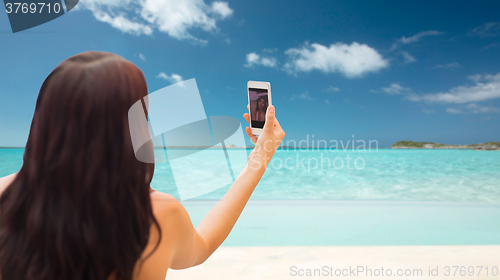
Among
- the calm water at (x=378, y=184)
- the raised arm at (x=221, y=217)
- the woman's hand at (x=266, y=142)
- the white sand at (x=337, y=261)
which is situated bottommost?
the calm water at (x=378, y=184)

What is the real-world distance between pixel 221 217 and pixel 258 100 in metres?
0.61

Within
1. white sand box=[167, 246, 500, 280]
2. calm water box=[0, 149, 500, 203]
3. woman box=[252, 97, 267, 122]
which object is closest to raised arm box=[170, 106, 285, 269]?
woman box=[252, 97, 267, 122]

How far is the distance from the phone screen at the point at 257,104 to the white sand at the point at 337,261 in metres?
1.60

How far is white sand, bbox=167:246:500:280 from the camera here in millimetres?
2219

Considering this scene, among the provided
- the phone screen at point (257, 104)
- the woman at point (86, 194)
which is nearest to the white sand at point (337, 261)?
the phone screen at point (257, 104)

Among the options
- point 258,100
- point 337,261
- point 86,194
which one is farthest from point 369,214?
point 86,194

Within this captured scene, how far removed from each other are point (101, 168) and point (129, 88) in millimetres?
146

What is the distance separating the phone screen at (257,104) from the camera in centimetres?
107

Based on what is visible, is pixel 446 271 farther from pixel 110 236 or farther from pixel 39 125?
pixel 39 125

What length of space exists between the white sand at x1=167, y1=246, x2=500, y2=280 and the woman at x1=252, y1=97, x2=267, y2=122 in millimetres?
1601

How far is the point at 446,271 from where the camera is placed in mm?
2289

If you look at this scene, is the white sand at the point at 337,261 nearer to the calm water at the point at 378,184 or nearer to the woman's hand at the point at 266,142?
the woman's hand at the point at 266,142

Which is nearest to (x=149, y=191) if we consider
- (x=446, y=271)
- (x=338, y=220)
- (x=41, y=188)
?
(x=41, y=188)

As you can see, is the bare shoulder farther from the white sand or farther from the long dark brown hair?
the white sand
